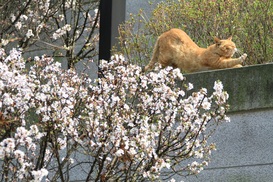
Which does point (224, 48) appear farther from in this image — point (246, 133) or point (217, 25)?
point (217, 25)

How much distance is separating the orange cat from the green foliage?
56 cm

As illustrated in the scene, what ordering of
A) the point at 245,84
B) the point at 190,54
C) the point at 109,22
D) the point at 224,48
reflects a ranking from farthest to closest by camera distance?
the point at 109,22 → the point at 190,54 → the point at 224,48 → the point at 245,84

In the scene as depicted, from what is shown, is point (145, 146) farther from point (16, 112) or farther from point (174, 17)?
point (174, 17)

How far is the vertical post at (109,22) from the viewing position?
26.8 feet

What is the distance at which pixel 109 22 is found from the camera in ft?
26.9

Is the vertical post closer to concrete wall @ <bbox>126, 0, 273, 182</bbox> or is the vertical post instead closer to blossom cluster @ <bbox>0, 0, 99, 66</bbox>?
concrete wall @ <bbox>126, 0, 273, 182</bbox>

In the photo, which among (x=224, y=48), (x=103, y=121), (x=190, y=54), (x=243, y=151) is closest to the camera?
(x=103, y=121)

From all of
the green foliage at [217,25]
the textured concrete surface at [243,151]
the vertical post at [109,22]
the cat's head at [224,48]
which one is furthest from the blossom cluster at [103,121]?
the green foliage at [217,25]

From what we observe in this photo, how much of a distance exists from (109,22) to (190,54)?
0.89 meters

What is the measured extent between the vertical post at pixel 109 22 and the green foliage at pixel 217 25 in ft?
0.82

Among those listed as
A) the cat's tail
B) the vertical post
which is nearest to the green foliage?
the vertical post

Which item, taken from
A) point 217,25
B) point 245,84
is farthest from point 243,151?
point 217,25

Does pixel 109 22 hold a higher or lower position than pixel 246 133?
higher

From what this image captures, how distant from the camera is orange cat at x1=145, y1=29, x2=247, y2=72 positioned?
7809 mm
